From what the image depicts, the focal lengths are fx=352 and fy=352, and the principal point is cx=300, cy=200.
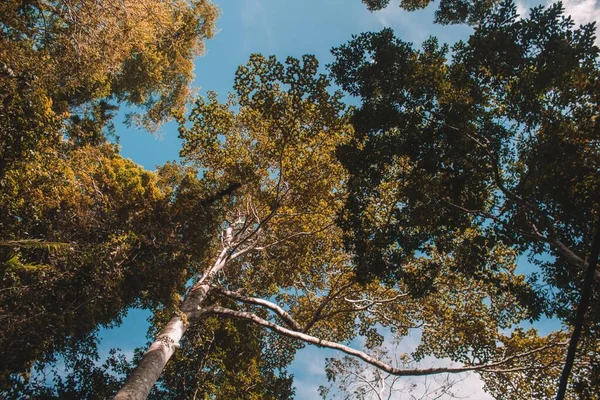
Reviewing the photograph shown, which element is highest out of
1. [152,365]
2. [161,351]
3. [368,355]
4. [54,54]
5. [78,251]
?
[54,54]

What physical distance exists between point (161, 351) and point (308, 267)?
600cm

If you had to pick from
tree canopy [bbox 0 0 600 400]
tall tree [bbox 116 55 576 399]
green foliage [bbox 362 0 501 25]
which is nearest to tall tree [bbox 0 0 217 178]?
tree canopy [bbox 0 0 600 400]

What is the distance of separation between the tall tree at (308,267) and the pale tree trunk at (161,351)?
0.08 ft

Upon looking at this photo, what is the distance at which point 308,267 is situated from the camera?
474 inches

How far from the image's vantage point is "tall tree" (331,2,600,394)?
584cm

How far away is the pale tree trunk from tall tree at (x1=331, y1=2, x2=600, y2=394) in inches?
158

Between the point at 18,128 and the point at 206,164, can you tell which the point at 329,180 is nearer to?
the point at 206,164

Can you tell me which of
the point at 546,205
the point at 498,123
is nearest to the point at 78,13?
the point at 498,123

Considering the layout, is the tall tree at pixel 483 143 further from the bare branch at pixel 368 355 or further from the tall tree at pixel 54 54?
the tall tree at pixel 54 54

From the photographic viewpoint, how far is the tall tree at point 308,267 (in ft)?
27.1

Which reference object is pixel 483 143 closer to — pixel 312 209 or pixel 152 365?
pixel 312 209

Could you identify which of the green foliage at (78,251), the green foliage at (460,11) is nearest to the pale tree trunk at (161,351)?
the green foliage at (78,251)

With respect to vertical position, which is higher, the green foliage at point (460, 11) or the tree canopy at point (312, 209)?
the green foliage at point (460, 11)

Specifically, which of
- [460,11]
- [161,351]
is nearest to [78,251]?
[161,351]
